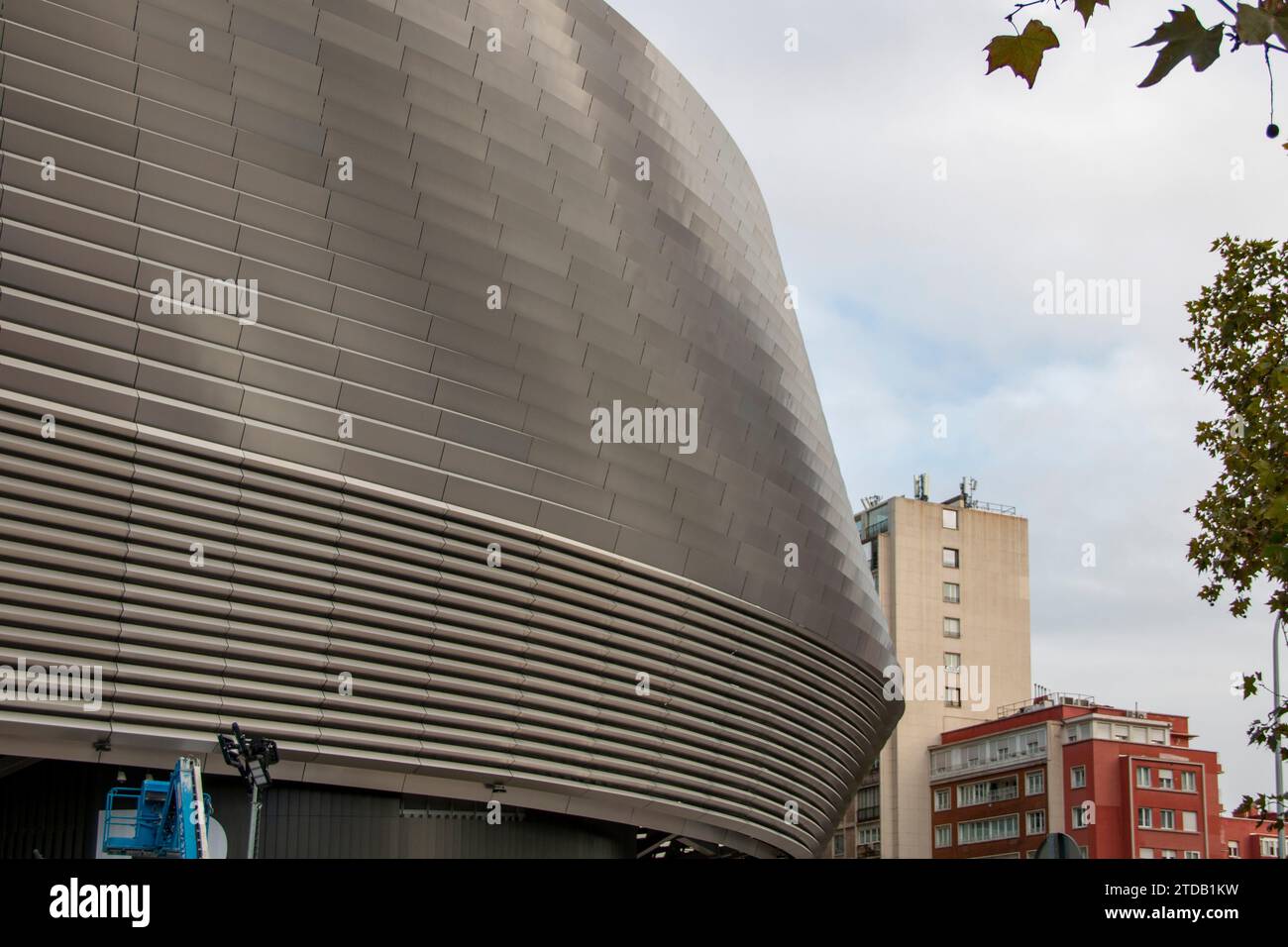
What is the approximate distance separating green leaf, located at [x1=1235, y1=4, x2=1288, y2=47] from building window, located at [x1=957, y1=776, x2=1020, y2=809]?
220ft

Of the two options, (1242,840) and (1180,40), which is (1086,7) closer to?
(1180,40)

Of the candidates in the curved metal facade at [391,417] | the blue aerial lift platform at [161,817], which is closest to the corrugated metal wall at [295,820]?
the blue aerial lift platform at [161,817]

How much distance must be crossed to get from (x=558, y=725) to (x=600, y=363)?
5302mm

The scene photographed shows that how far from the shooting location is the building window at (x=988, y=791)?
224ft

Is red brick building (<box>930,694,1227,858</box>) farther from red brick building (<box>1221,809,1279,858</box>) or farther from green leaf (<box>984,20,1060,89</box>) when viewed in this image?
green leaf (<box>984,20,1060,89</box>)

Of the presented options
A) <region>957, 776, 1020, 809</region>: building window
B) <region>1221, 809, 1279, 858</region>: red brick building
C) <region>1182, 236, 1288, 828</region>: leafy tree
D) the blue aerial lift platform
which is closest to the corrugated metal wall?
the blue aerial lift platform

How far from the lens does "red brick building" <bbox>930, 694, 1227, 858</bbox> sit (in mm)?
63031

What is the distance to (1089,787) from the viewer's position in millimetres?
63656

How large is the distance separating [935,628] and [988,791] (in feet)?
33.6

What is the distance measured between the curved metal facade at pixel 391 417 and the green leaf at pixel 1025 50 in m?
12.8

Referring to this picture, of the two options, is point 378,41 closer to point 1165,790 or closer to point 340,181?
point 340,181

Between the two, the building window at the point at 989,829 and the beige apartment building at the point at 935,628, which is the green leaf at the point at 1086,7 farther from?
the beige apartment building at the point at 935,628

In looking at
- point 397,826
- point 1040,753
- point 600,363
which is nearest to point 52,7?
point 600,363

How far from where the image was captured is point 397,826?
62.3 feet
